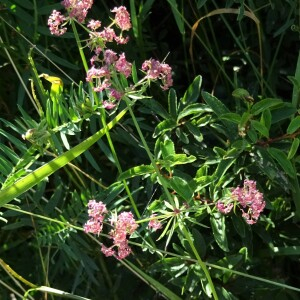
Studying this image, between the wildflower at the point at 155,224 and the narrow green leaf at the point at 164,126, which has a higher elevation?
the narrow green leaf at the point at 164,126

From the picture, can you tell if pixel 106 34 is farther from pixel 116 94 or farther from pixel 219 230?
pixel 219 230

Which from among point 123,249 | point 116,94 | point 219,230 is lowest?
point 219,230

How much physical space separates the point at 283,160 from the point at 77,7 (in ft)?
1.12

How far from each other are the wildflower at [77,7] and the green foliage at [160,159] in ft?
0.12

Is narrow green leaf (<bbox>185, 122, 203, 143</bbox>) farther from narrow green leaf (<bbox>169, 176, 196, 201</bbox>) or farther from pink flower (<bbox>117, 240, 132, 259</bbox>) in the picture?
pink flower (<bbox>117, 240, 132, 259</bbox>)

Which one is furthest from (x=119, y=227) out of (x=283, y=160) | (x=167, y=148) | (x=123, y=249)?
(x=283, y=160)

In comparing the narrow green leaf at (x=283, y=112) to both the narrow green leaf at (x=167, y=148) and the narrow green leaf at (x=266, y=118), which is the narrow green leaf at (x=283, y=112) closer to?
the narrow green leaf at (x=266, y=118)

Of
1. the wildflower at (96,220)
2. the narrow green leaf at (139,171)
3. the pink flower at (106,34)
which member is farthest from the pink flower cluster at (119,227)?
the pink flower at (106,34)

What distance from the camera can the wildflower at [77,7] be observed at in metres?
0.85

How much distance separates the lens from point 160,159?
101cm

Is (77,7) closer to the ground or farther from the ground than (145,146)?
farther from the ground

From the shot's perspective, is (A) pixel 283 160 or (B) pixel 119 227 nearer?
(B) pixel 119 227

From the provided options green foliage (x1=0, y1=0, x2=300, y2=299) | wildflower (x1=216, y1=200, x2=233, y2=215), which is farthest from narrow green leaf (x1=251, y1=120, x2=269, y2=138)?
wildflower (x1=216, y1=200, x2=233, y2=215)

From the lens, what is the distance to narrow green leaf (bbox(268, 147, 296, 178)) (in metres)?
0.97
